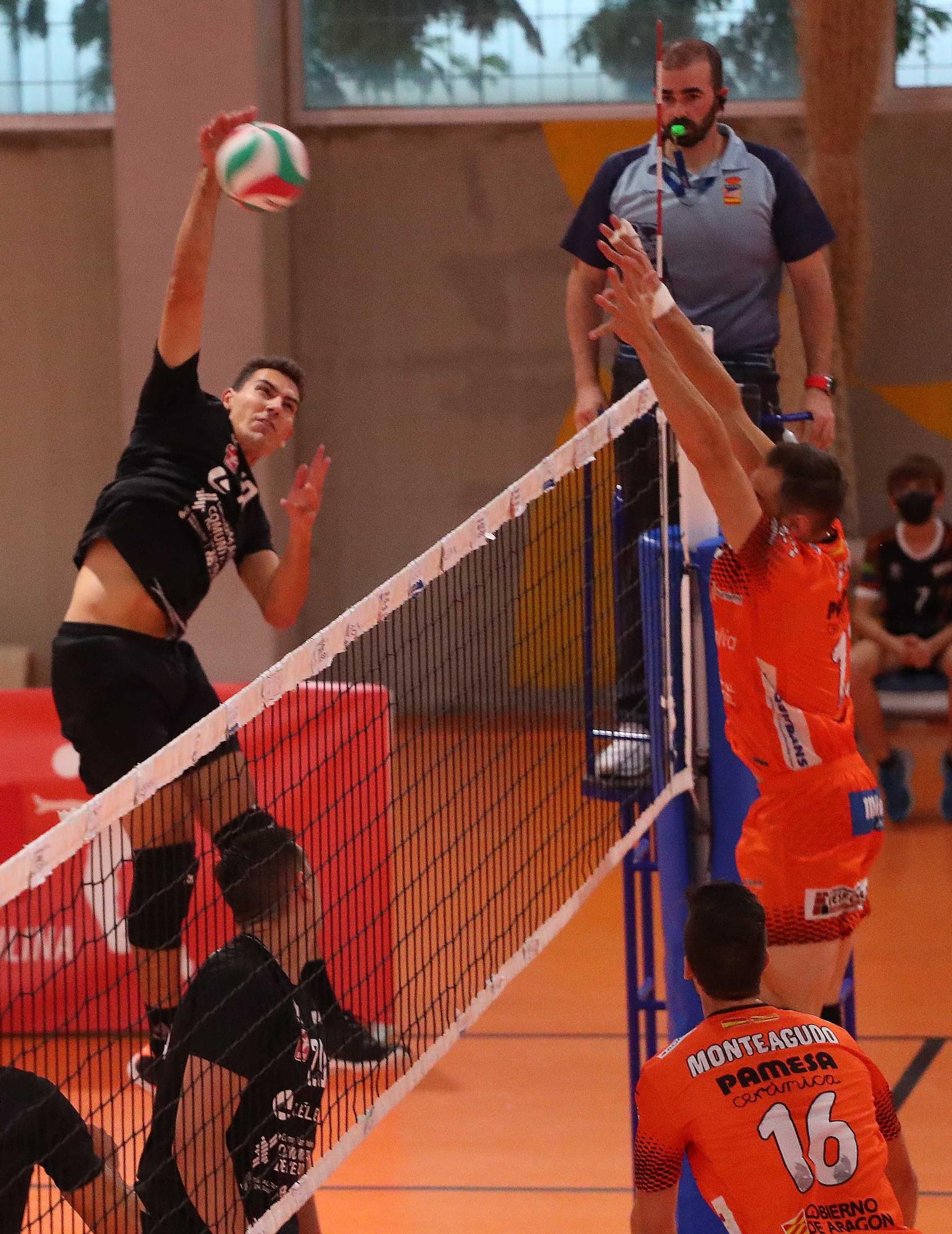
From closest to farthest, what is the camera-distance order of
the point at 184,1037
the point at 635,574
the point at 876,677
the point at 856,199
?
the point at 184,1037, the point at 635,574, the point at 876,677, the point at 856,199

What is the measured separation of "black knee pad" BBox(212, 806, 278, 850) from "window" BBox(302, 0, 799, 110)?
7.42 m

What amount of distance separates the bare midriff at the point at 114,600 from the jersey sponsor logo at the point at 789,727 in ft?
5.32

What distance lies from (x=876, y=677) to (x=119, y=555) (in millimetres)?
5076

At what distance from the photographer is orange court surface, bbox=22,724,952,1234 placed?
14.6 ft

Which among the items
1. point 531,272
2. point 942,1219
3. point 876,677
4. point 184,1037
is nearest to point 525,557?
point 531,272

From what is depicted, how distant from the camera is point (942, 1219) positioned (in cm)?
430

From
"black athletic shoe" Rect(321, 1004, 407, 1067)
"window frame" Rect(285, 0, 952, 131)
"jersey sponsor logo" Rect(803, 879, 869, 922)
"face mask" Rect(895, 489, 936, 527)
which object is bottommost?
"black athletic shoe" Rect(321, 1004, 407, 1067)

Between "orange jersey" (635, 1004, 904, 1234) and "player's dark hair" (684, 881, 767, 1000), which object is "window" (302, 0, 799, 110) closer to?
"player's dark hair" (684, 881, 767, 1000)

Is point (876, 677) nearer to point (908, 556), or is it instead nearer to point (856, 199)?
point (908, 556)

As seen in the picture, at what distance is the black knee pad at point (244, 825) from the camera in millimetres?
4184

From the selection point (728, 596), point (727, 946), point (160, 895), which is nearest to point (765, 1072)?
point (727, 946)

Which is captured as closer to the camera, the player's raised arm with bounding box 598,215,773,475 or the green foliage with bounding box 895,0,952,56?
the player's raised arm with bounding box 598,215,773,475

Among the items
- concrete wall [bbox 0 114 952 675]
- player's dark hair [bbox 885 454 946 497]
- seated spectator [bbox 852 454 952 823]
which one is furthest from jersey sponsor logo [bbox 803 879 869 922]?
concrete wall [bbox 0 114 952 675]

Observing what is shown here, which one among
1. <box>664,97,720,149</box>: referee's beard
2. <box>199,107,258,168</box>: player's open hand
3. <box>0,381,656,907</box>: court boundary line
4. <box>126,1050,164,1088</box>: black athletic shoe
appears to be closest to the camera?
<box>0,381,656,907</box>: court boundary line
